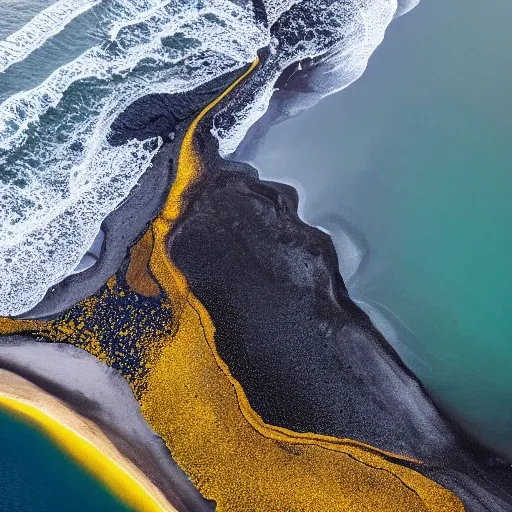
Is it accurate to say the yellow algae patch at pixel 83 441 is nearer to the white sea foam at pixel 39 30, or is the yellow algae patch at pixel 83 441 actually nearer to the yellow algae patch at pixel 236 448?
the yellow algae patch at pixel 236 448

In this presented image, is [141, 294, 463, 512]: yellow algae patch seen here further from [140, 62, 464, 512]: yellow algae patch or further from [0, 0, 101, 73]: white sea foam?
[0, 0, 101, 73]: white sea foam

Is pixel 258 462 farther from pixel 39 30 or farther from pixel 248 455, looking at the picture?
pixel 39 30

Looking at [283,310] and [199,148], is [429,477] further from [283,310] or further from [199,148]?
[199,148]

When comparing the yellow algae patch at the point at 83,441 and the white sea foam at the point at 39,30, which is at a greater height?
the white sea foam at the point at 39,30

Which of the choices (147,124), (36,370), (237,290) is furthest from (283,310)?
(147,124)

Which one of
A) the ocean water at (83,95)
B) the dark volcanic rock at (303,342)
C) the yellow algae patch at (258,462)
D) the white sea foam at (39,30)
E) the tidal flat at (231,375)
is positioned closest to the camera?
the yellow algae patch at (258,462)

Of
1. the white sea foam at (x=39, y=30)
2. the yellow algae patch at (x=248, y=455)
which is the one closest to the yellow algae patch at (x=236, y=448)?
the yellow algae patch at (x=248, y=455)
